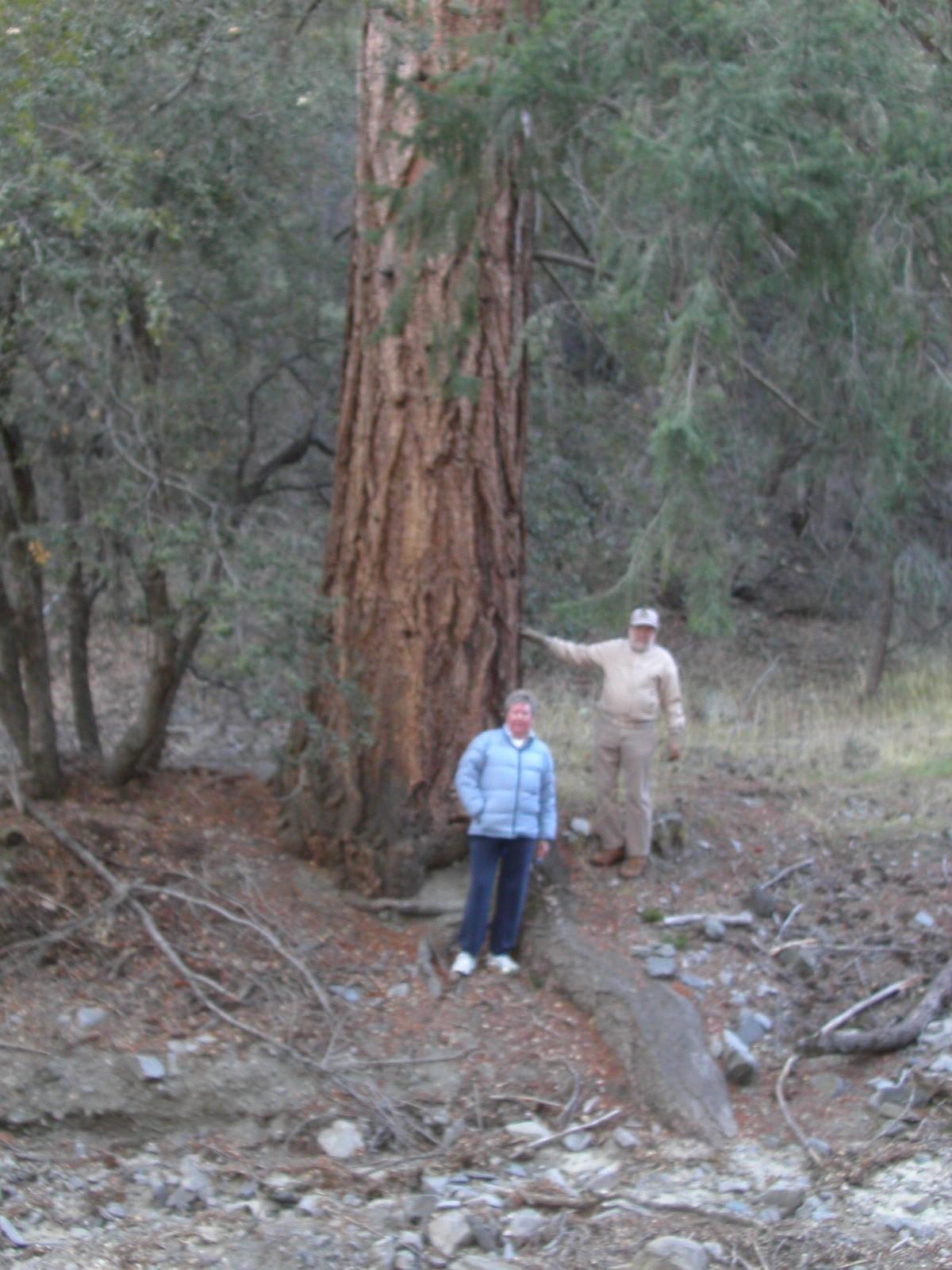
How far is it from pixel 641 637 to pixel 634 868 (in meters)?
1.37

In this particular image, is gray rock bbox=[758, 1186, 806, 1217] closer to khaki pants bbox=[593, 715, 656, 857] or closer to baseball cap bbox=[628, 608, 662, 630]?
khaki pants bbox=[593, 715, 656, 857]

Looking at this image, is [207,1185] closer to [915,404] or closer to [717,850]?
[717,850]

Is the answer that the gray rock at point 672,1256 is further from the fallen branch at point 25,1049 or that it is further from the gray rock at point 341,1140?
the fallen branch at point 25,1049

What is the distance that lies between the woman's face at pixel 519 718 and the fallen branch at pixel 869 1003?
7.08 feet

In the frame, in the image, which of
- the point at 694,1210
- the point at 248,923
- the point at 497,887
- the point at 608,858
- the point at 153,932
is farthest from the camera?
the point at 608,858

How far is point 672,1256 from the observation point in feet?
20.8

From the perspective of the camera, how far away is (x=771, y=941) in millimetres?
9148

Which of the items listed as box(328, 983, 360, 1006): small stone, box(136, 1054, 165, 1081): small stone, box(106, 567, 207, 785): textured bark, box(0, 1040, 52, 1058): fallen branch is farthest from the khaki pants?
box(0, 1040, 52, 1058): fallen branch

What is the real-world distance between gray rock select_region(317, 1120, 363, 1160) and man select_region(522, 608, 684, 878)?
2773 millimetres

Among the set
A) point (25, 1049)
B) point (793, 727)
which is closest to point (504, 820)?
point (25, 1049)

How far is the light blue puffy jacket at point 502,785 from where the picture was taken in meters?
8.37

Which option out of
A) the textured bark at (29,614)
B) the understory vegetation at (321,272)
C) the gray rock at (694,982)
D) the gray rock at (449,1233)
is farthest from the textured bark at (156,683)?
the gray rock at (449,1233)

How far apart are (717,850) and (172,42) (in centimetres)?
577

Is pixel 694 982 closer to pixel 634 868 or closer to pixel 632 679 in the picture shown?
pixel 634 868
